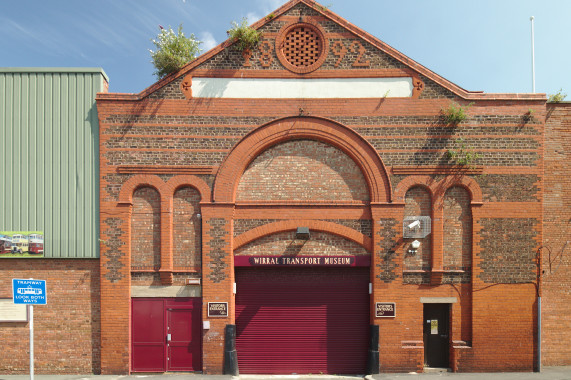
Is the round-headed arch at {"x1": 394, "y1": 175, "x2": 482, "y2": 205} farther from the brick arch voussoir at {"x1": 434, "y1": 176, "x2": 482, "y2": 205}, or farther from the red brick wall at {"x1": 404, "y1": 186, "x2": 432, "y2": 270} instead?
the red brick wall at {"x1": 404, "y1": 186, "x2": 432, "y2": 270}

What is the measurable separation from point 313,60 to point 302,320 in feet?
25.7

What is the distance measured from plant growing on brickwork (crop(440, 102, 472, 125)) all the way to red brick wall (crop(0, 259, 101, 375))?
1125 centimetres

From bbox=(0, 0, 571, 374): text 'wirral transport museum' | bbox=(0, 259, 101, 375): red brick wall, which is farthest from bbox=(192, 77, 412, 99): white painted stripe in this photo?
bbox=(0, 259, 101, 375): red brick wall

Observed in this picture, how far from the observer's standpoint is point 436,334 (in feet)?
37.0

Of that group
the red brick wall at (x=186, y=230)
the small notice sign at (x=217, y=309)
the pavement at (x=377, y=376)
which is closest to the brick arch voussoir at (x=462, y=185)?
the pavement at (x=377, y=376)

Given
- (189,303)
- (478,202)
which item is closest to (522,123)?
(478,202)

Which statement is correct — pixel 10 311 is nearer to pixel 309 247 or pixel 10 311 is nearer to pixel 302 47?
pixel 309 247

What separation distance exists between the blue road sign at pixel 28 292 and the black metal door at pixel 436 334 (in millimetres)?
10409

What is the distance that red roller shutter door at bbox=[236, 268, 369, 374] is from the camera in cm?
1123

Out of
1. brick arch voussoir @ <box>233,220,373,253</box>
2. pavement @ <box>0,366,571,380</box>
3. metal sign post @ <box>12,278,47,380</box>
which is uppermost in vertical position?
brick arch voussoir @ <box>233,220,373,253</box>

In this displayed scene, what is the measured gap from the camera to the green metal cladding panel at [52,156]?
11.1m

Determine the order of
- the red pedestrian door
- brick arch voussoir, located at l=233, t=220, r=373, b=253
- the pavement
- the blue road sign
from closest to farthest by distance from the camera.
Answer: the blue road sign, the pavement, the red pedestrian door, brick arch voussoir, located at l=233, t=220, r=373, b=253

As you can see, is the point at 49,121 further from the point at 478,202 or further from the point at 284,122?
the point at 478,202

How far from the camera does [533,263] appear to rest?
11016 mm
